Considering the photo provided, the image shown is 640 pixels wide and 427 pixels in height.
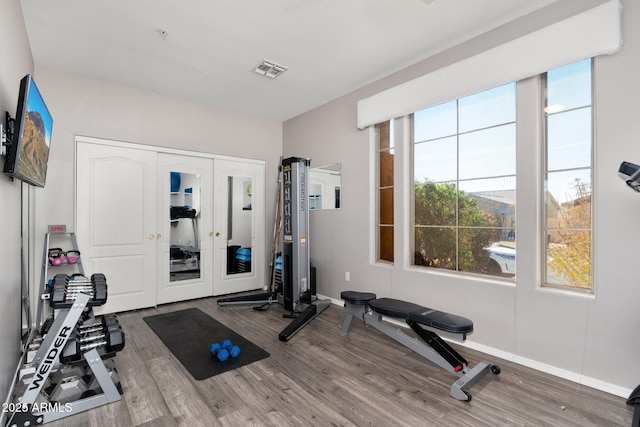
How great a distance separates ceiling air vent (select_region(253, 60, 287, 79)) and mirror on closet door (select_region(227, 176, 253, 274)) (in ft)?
6.13

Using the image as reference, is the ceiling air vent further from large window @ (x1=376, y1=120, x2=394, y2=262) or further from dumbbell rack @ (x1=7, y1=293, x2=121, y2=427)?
dumbbell rack @ (x1=7, y1=293, x2=121, y2=427)

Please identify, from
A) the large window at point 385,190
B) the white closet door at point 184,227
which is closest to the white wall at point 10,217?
the white closet door at point 184,227

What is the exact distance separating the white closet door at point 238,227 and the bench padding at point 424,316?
272cm

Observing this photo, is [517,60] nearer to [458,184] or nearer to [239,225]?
[458,184]

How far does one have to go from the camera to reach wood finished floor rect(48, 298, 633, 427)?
2.00m

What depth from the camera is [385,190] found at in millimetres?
4012

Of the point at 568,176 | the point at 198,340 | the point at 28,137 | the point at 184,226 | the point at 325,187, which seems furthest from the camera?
the point at 325,187

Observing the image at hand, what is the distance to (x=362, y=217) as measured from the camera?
13.7 ft

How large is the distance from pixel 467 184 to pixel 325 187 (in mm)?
2107

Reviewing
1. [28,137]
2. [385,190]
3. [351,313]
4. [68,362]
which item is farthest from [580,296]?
[28,137]

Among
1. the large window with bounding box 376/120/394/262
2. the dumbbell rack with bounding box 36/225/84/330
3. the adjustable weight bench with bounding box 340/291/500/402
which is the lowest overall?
the adjustable weight bench with bounding box 340/291/500/402

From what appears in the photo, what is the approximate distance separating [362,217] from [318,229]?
Answer: 0.95m

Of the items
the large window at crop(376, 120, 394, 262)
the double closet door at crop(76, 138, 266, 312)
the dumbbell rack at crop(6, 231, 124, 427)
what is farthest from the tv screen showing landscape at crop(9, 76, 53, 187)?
the large window at crop(376, 120, 394, 262)

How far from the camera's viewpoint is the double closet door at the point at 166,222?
3.98 meters
